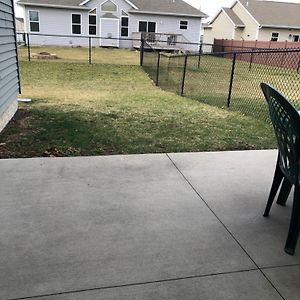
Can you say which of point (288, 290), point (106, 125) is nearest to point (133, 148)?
point (106, 125)

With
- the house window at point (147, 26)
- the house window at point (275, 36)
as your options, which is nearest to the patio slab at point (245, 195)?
the house window at point (147, 26)

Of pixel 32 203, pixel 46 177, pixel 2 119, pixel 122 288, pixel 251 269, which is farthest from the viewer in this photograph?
pixel 2 119

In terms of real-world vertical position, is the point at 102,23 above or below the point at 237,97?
above

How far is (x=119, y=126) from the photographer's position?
5.68 m

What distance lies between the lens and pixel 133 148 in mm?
4547

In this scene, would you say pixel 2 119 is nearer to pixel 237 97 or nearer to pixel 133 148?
pixel 133 148

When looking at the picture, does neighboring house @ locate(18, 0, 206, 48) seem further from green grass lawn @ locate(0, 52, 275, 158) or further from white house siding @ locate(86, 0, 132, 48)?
green grass lawn @ locate(0, 52, 275, 158)

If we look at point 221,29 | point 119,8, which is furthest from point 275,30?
point 119,8

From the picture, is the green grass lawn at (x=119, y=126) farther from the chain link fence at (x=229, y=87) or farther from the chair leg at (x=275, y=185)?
the chair leg at (x=275, y=185)

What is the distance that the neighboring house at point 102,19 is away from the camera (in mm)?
26203

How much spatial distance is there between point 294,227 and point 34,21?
91.2 ft

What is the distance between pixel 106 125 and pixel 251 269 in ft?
12.8

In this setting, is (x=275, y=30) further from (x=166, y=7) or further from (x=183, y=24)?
(x=166, y=7)

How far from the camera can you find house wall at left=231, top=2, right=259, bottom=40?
32.1m
